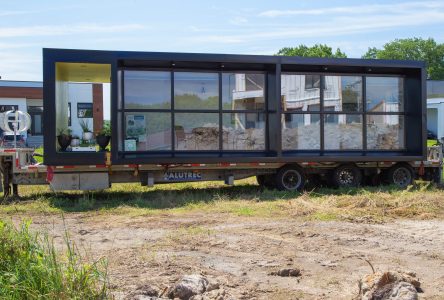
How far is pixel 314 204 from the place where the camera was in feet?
38.9

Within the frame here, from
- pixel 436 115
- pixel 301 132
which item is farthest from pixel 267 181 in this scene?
pixel 436 115

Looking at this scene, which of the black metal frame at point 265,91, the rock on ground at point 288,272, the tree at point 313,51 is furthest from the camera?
the tree at point 313,51

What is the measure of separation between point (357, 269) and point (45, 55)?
913 centimetres

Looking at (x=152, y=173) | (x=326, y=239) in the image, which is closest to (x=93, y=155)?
(x=152, y=173)

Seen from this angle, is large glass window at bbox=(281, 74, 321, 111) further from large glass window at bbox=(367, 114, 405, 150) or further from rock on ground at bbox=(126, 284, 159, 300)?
rock on ground at bbox=(126, 284, 159, 300)

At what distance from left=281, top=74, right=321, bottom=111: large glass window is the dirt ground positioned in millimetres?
5060

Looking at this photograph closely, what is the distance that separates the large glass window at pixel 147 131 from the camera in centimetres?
1399

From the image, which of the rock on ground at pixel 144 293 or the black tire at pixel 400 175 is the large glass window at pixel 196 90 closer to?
the black tire at pixel 400 175

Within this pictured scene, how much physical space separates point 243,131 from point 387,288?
9.72m

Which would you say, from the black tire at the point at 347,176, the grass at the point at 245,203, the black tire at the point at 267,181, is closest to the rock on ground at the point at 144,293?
the grass at the point at 245,203

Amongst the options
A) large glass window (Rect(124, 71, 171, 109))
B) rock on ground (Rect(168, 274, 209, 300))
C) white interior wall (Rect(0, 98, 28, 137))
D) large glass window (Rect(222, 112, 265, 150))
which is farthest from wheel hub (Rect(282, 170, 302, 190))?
white interior wall (Rect(0, 98, 28, 137))

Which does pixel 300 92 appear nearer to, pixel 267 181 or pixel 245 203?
pixel 267 181

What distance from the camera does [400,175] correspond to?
51.4ft

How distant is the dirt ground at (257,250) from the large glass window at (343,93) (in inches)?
227
